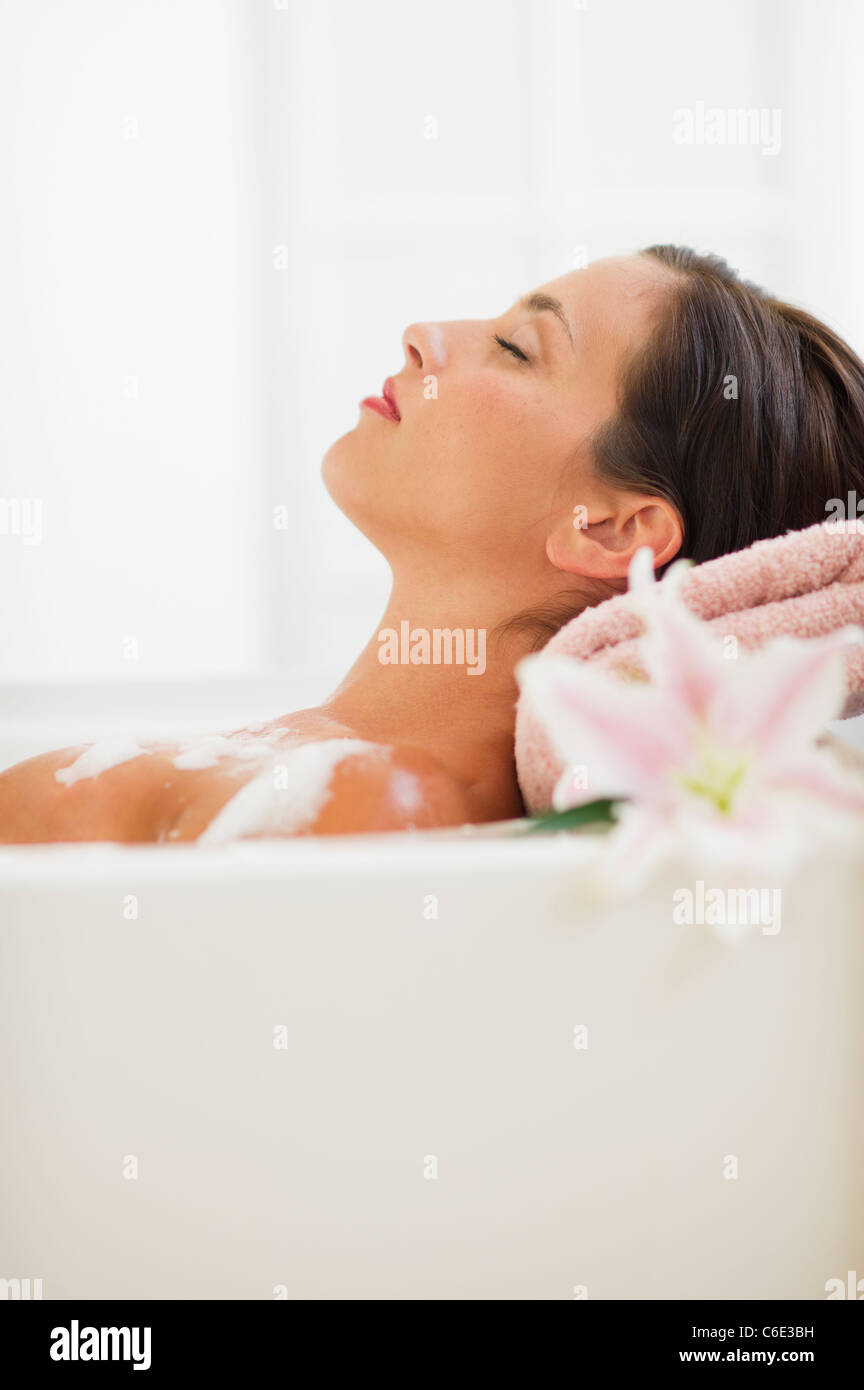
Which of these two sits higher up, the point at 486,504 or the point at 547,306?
the point at 547,306

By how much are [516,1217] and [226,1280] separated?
0.53 ft

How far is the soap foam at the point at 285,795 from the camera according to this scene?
2.81ft

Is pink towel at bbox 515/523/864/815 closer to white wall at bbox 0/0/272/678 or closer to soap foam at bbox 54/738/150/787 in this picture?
soap foam at bbox 54/738/150/787

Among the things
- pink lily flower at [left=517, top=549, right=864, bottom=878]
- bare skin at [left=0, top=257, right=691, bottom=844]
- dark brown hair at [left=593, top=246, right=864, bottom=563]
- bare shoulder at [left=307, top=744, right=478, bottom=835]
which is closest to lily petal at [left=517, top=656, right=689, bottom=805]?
pink lily flower at [left=517, top=549, right=864, bottom=878]

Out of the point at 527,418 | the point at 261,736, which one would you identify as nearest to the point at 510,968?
the point at 261,736

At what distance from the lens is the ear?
3.81 feet

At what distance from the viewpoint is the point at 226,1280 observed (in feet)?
2.15

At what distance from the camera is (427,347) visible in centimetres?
122

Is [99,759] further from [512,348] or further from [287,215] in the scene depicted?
[287,215]

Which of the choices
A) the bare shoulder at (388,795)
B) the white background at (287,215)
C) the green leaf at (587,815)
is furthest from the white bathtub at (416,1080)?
the white background at (287,215)

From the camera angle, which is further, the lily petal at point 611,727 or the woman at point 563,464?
the woman at point 563,464

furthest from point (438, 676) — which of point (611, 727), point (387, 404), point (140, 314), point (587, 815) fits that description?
point (140, 314)

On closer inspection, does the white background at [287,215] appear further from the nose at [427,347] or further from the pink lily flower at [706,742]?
the pink lily flower at [706,742]

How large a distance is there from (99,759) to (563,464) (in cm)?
52
